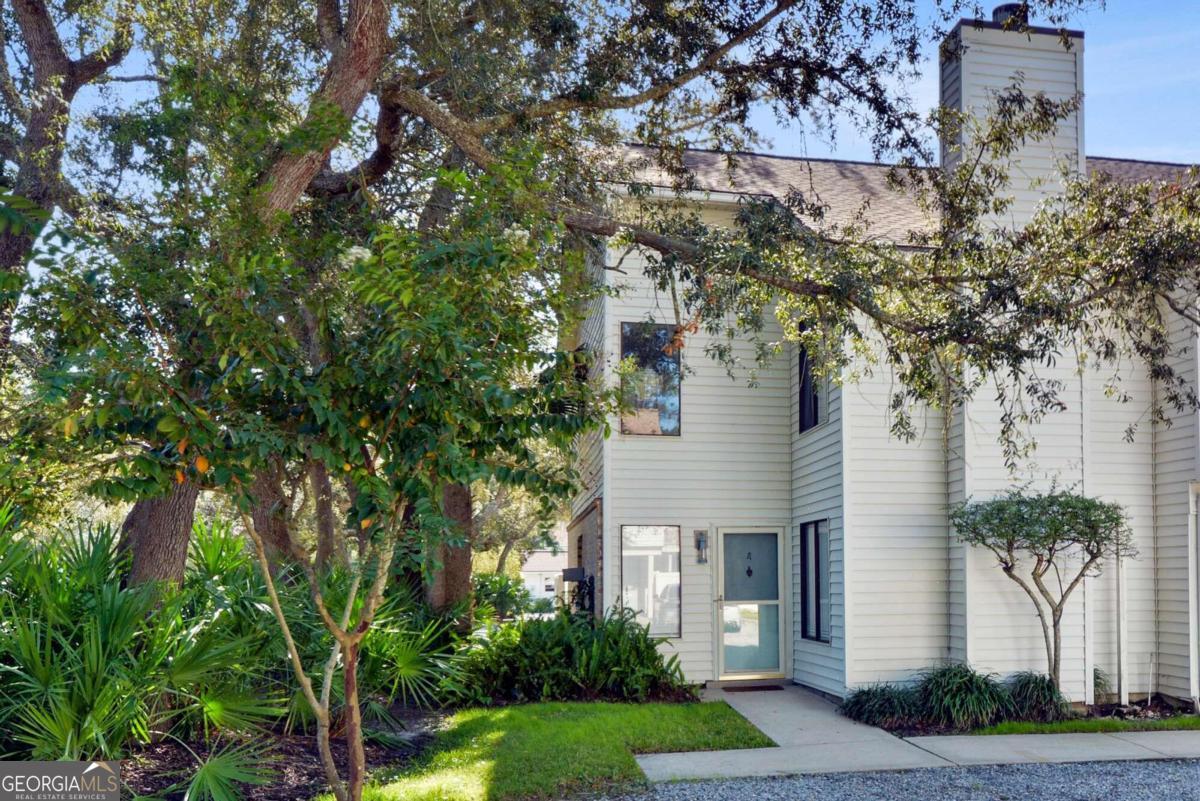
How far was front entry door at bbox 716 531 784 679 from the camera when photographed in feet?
43.3

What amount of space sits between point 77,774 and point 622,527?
7.69 metres

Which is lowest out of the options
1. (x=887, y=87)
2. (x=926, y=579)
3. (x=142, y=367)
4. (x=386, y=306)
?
(x=926, y=579)

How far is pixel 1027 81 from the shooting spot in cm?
1163

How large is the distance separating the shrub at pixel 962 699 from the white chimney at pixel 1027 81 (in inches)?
199

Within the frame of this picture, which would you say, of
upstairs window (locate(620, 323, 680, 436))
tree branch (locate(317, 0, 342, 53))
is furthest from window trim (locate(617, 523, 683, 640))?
tree branch (locate(317, 0, 342, 53))

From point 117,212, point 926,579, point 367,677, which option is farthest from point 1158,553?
point 117,212

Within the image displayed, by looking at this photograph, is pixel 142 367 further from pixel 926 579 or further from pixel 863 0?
pixel 926 579

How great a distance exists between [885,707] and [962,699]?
77cm

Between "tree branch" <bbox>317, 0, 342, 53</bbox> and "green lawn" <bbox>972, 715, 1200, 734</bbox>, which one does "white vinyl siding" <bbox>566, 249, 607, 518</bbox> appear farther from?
"green lawn" <bbox>972, 715, 1200, 734</bbox>

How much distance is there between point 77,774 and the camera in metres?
6.25

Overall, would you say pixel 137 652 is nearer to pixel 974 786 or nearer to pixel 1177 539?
pixel 974 786

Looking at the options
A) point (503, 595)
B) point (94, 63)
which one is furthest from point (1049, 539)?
point (503, 595)

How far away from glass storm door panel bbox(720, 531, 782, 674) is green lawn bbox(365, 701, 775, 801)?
2060 mm

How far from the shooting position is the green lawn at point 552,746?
7.57 m
